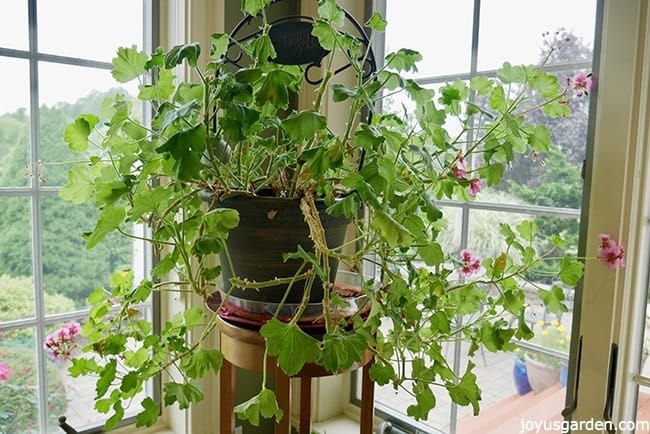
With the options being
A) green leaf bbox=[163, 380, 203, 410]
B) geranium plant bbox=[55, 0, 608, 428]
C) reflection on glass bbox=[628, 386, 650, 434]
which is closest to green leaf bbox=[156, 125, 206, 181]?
geranium plant bbox=[55, 0, 608, 428]

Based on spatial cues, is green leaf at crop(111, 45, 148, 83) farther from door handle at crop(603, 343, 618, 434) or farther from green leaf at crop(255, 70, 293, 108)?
door handle at crop(603, 343, 618, 434)

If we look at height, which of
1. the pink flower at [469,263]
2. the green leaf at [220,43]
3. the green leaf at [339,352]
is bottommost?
the green leaf at [339,352]

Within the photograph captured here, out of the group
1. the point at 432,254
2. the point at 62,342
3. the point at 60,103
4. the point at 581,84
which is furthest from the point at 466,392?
the point at 60,103

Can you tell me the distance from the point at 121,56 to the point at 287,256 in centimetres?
42

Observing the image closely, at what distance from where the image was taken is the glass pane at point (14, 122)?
3.85 feet

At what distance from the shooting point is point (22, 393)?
1239 millimetres

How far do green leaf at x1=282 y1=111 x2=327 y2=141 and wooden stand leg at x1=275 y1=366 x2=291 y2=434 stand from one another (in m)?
0.38

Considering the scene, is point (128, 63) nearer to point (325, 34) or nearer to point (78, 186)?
point (78, 186)

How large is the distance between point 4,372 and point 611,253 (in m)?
1.41

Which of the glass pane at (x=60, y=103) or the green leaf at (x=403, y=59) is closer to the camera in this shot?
the green leaf at (x=403, y=59)

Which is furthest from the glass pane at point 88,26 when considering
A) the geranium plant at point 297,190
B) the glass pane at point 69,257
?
the geranium plant at point 297,190

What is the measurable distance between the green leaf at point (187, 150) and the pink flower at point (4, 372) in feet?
3.14

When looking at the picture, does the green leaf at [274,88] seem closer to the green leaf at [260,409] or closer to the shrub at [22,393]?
the green leaf at [260,409]

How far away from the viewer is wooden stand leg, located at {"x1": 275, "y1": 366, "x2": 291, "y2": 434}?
0.77 metres
